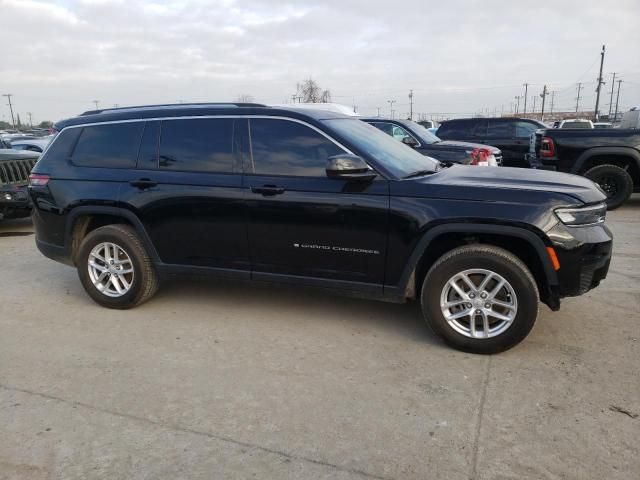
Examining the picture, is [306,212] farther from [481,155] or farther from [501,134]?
[501,134]

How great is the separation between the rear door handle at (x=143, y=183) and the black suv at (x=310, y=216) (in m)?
0.01

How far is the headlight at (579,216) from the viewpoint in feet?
11.4

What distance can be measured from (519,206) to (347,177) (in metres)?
1.20

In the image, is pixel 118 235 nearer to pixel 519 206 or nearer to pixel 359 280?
pixel 359 280

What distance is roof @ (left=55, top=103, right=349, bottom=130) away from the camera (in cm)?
414

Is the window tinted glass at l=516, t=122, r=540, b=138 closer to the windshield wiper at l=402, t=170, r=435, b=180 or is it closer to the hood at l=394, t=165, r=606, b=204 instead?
the hood at l=394, t=165, r=606, b=204

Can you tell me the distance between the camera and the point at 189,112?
14.4ft

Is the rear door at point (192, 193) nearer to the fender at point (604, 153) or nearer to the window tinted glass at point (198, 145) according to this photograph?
the window tinted glass at point (198, 145)

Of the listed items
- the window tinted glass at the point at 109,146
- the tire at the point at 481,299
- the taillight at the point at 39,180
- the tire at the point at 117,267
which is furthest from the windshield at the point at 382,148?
the taillight at the point at 39,180

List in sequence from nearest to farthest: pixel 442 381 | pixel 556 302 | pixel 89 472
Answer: pixel 89 472 → pixel 442 381 → pixel 556 302

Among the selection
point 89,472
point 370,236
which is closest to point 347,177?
point 370,236

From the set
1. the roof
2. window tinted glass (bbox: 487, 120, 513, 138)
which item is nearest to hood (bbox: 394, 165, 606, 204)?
the roof

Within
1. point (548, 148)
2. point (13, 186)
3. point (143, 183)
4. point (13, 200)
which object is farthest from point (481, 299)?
point (13, 186)

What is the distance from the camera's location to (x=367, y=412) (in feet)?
9.82
